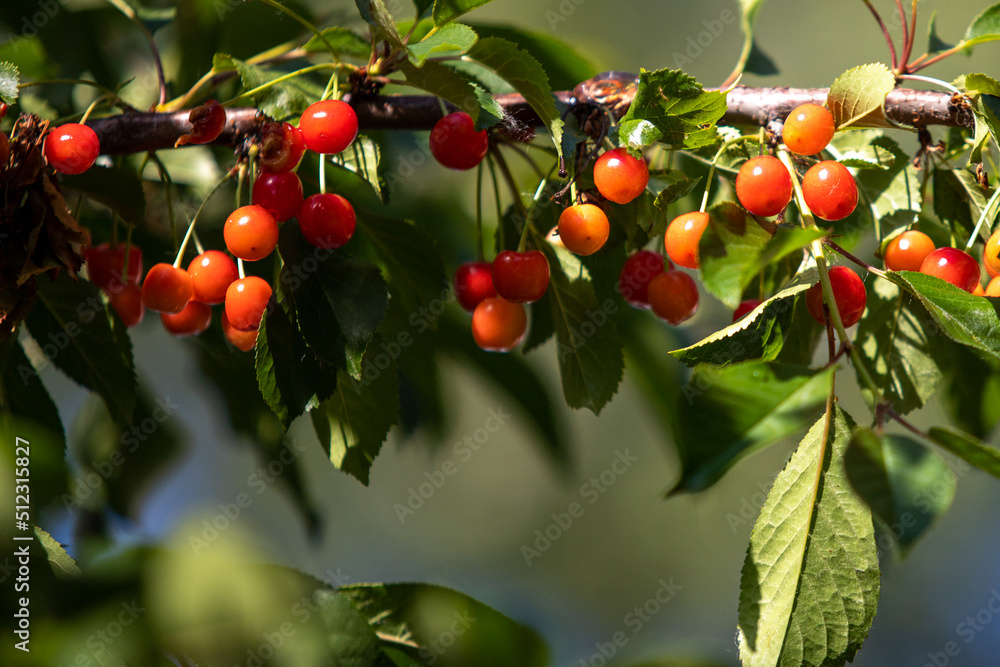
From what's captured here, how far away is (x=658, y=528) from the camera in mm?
4609

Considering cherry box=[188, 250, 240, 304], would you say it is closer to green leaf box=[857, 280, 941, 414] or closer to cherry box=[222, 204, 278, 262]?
cherry box=[222, 204, 278, 262]

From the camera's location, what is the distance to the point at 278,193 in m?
0.64

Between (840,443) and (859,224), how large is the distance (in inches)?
13.5

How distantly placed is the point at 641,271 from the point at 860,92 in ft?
0.85

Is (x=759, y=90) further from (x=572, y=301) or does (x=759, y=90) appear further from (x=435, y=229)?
(x=435, y=229)

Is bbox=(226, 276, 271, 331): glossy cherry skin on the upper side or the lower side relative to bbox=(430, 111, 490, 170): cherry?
lower

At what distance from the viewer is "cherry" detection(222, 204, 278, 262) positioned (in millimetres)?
622

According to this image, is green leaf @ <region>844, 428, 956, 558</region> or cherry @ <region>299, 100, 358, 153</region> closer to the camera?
green leaf @ <region>844, 428, 956, 558</region>

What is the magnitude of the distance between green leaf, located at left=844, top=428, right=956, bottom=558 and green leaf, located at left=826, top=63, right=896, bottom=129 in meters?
0.33

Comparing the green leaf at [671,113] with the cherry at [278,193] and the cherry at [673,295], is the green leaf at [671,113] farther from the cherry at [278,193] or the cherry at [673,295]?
the cherry at [278,193]

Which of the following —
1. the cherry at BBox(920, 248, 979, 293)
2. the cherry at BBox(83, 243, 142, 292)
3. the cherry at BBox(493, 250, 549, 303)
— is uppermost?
the cherry at BBox(920, 248, 979, 293)

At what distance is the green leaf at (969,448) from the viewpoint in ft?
1.38

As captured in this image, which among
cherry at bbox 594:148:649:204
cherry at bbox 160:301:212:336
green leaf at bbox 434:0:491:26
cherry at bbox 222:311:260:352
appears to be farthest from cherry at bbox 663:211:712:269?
cherry at bbox 160:301:212:336

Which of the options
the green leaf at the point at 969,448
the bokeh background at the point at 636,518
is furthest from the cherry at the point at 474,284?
the bokeh background at the point at 636,518
